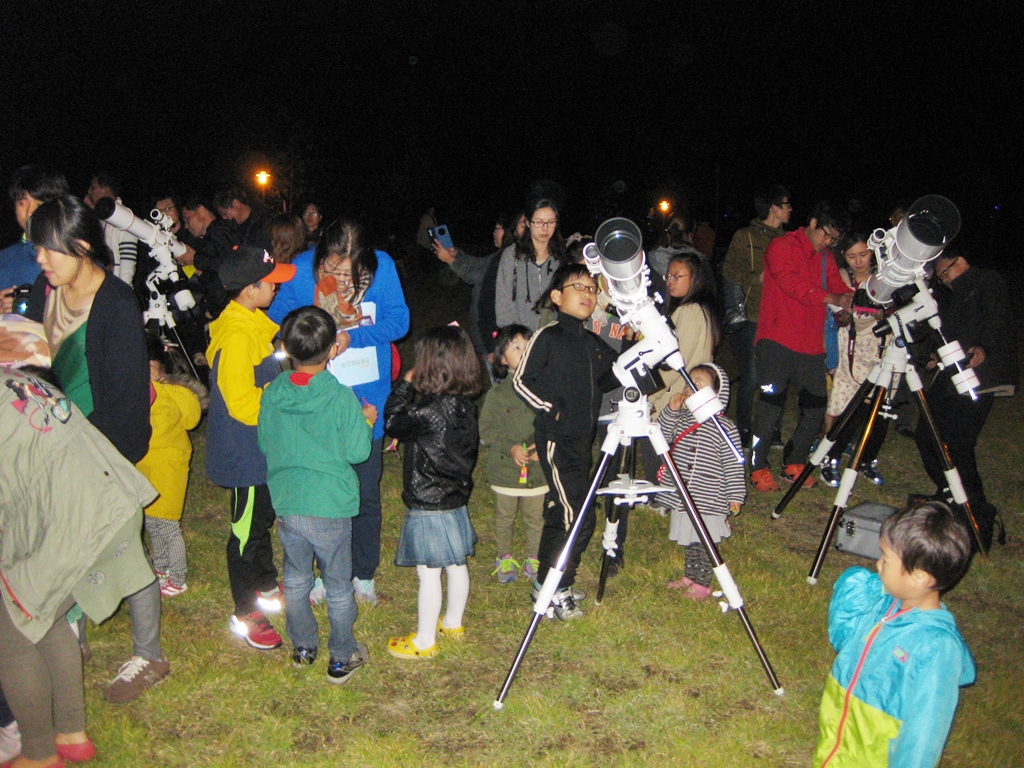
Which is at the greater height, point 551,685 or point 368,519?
point 368,519

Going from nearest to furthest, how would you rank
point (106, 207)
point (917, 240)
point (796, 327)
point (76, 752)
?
point (76, 752)
point (917, 240)
point (106, 207)
point (796, 327)

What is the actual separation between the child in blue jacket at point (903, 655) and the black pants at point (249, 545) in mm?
2306

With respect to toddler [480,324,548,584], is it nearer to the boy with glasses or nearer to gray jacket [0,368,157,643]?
the boy with glasses

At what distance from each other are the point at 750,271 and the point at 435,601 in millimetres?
3802

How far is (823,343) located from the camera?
17.6ft

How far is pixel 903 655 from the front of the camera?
2.08m

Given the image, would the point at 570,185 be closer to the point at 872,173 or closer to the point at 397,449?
the point at 872,173

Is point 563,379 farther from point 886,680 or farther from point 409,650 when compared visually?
point 886,680

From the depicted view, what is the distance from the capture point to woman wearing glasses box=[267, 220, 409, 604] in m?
3.43

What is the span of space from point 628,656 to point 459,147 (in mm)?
37466

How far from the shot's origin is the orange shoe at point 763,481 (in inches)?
210

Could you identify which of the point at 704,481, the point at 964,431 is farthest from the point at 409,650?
the point at 964,431

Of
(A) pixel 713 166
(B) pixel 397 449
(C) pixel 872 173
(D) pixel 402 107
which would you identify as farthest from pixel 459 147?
(B) pixel 397 449

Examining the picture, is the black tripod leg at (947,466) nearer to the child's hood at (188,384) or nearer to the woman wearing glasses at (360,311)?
the woman wearing glasses at (360,311)
